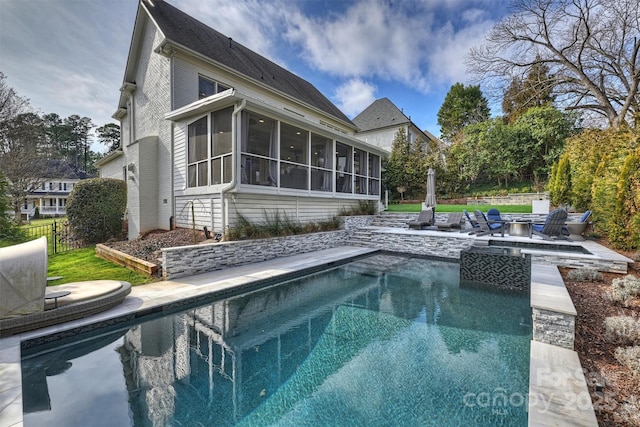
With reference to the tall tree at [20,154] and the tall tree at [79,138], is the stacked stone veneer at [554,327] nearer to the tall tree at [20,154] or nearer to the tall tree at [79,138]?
the tall tree at [20,154]

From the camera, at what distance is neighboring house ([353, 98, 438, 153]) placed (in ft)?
86.1

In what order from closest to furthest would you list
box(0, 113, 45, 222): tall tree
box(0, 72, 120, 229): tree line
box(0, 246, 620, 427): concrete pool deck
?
box(0, 246, 620, 427): concrete pool deck
box(0, 72, 120, 229): tree line
box(0, 113, 45, 222): tall tree

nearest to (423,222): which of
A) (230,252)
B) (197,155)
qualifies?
A: (230,252)

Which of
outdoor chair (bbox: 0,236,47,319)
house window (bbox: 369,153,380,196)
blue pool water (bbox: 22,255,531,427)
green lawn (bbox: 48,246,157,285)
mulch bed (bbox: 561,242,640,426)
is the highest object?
house window (bbox: 369,153,380,196)

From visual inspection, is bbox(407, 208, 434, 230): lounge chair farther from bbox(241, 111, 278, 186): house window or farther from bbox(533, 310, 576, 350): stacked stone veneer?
bbox(533, 310, 576, 350): stacked stone veneer

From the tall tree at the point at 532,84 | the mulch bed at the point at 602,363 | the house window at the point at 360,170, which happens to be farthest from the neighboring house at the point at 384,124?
the mulch bed at the point at 602,363

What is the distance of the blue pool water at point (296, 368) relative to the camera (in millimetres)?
2678

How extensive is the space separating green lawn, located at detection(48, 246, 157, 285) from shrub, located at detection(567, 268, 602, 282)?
9.64 m

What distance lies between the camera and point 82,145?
44.4m

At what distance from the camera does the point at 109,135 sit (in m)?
41.4

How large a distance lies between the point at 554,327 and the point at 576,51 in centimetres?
2030

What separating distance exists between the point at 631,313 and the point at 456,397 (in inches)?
136

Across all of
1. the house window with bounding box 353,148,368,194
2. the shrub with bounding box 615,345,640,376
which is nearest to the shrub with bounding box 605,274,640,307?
the shrub with bounding box 615,345,640,376

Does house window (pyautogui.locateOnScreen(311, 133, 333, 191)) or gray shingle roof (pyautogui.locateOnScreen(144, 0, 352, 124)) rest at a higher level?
gray shingle roof (pyautogui.locateOnScreen(144, 0, 352, 124))
